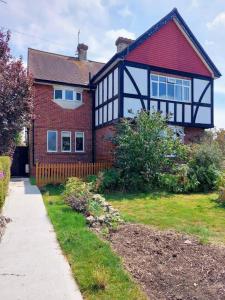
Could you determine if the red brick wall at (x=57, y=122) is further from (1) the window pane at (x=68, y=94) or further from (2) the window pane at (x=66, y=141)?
(1) the window pane at (x=68, y=94)

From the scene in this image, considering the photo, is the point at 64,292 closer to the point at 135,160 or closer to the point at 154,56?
the point at 135,160

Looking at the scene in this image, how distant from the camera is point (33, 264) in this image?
474 cm

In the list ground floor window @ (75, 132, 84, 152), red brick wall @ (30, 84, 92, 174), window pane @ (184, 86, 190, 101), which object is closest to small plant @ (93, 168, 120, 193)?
red brick wall @ (30, 84, 92, 174)

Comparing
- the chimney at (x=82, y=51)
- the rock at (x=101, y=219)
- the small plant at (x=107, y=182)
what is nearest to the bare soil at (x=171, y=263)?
the rock at (x=101, y=219)

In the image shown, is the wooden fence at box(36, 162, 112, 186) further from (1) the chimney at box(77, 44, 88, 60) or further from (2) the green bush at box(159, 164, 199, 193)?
(1) the chimney at box(77, 44, 88, 60)

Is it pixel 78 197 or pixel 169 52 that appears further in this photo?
pixel 169 52

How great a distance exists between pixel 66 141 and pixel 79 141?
93cm

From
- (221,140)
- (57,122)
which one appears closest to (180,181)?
(221,140)

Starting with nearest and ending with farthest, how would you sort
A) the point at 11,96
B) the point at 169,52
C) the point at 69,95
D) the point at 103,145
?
the point at 11,96, the point at 169,52, the point at 103,145, the point at 69,95

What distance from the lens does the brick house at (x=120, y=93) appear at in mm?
17469

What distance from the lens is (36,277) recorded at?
168 inches

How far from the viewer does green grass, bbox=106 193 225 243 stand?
714cm

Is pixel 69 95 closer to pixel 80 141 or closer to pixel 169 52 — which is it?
pixel 80 141

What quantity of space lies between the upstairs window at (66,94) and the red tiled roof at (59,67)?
56 cm
